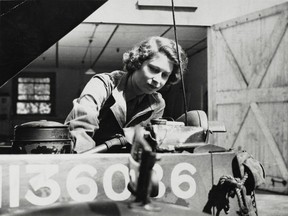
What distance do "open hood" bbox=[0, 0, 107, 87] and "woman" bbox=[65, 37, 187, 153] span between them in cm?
47

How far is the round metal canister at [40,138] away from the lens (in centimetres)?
143

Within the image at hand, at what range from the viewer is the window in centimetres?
1512

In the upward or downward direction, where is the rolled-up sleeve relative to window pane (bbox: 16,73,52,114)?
downward

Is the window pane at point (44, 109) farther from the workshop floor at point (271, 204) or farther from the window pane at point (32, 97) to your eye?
the workshop floor at point (271, 204)

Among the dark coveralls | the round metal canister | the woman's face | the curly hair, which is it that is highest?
the curly hair

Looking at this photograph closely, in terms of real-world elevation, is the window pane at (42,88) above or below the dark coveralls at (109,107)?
above

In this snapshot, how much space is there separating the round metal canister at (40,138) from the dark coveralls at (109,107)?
0.43 metres

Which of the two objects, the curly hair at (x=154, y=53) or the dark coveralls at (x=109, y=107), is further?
the curly hair at (x=154, y=53)

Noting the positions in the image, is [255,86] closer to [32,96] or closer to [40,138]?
[40,138]

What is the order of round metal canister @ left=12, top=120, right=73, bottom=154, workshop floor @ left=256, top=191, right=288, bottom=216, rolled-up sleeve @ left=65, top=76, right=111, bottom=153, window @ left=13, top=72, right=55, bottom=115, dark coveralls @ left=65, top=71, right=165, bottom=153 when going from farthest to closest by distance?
window @ left=13, top=72, right=55, bottom=115, workshop floor @ left=256, top=191, right=288, bottom=216, dark coveralls @ left=65, top=71, right=165, bottom=153, rolled-up sleeve @ left=65, top=76, right=111, bottom=153, round metal canister @ left=12, top=120, right=73, bottom=154

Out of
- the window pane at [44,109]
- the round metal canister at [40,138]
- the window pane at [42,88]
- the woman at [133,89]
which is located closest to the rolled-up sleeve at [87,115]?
the woman at [133,89]

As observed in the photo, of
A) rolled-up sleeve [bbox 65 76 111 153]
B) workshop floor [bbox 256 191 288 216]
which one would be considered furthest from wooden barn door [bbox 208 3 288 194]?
rolled-up sleeve [bbox 65 76 111 153]

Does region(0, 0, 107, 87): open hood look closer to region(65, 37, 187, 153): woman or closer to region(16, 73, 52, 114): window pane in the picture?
region(65, 37, 187, 153): woman

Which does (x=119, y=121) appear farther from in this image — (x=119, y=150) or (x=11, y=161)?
(x=11, y=161)
